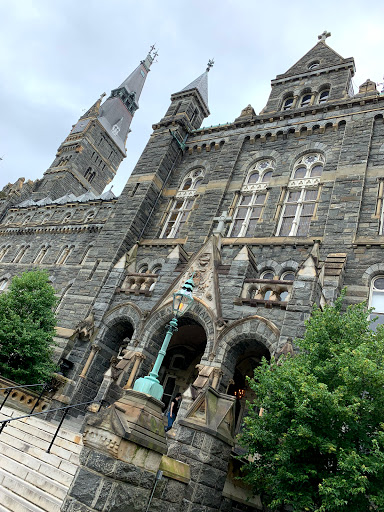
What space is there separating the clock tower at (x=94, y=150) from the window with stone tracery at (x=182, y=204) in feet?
83.3

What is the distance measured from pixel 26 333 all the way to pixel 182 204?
33.3 ft

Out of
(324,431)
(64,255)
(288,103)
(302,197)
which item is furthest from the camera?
(64,255)

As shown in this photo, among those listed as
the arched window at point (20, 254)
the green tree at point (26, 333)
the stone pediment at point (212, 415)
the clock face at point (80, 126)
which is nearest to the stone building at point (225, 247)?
the stone pediment at point (212, 415)

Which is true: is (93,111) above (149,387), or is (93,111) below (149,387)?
above

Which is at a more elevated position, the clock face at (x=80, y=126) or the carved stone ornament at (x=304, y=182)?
the clock face at (x=80, y=126)

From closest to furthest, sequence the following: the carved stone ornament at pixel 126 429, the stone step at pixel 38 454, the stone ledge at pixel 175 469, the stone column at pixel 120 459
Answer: the stone column at pixel 120 459, the carved stone ornament at pixel 126 429, the stone ledge at pixel 175 469, the stone step at pixel 38 454

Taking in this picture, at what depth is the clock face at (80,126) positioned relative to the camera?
2167 inches

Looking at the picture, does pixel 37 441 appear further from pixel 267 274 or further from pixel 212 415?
pixel 267 274

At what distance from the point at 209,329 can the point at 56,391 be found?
21.0 ft

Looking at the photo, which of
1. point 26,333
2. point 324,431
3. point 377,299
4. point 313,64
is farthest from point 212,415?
point 313,64

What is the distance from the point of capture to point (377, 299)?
13008 mm

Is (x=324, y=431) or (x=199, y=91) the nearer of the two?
(x=324, y=431)

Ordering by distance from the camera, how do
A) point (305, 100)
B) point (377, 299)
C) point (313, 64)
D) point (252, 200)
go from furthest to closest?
1. point (313, 64)
2. point (305, 100)
3. point (252, 200)
4. point (377, 299)

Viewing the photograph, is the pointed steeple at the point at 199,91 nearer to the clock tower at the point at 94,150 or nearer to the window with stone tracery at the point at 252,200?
the window with stone tracery at the point at 252,200
